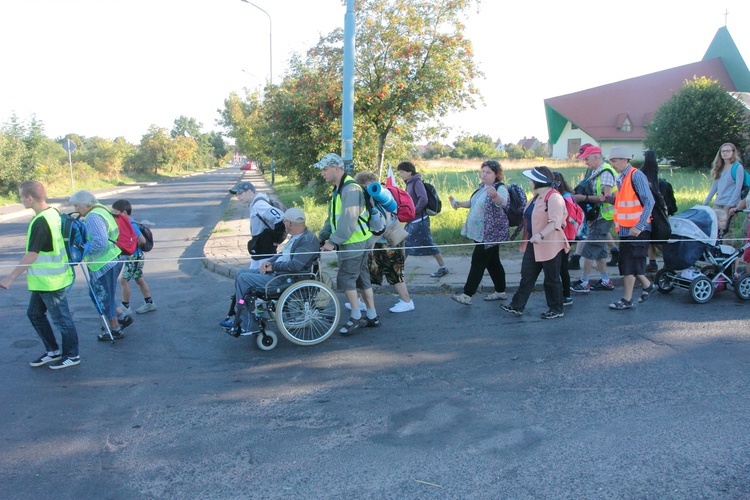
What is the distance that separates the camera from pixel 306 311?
5551mm

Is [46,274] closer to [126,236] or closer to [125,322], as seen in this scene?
[126,236]

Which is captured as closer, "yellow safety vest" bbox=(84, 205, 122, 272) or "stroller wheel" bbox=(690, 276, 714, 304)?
"yellow safety vest" bbox=(84, 205, 122, 272)

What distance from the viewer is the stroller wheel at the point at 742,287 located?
22.3 ft

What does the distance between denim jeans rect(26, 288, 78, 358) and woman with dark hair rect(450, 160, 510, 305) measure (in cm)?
423

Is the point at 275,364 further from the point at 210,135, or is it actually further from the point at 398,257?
the point at 210,135

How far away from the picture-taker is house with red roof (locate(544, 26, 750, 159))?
52000 millimetres

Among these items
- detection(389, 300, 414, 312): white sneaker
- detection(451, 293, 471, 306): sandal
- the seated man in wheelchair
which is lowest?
detection(389, 300, 414, 312): white sneaker

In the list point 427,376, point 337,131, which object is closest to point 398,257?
point 427,376

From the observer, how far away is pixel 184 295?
7750mm

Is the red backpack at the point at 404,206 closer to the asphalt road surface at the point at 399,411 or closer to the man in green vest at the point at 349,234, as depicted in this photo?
the man in green vest at the point at 349,234

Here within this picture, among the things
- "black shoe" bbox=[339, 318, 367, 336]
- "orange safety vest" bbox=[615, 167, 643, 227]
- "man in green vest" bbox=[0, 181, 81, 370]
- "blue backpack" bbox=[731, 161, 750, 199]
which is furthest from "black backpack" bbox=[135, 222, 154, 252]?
"blue backpack" bbox=[731, 161, 750, 199]

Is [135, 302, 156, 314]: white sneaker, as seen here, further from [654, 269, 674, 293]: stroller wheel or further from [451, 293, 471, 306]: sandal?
[654, 269, 674, 293]: stroller wheel

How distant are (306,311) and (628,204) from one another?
3801 mm

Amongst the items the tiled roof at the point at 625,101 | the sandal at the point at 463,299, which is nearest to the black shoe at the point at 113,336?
the sandal at the point at 463,299
